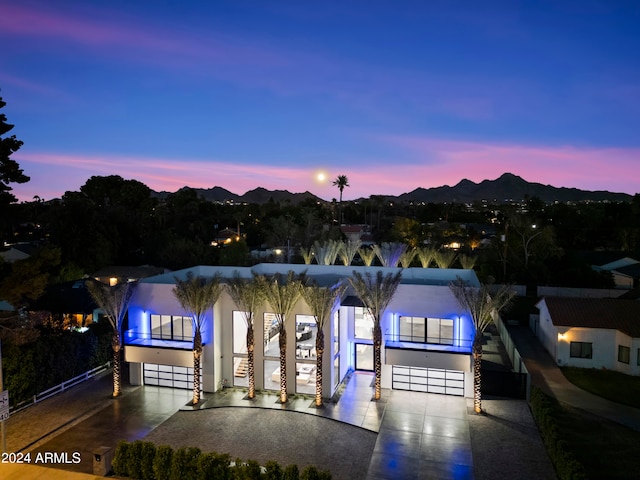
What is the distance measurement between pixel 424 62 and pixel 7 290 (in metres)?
25.4

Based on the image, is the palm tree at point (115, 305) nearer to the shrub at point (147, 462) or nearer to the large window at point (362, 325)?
the shrub at point (147, 462)

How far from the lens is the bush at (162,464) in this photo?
1282cm

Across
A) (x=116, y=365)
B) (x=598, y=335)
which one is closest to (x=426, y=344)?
(x=598, y=335)

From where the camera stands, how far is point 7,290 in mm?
18438

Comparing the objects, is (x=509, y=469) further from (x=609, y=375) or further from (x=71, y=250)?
(x=71, y=250)

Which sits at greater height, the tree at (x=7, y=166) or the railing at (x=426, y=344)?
the tree at (x=7, y=166)

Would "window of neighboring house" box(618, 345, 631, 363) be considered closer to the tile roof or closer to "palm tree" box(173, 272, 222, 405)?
the tile roof

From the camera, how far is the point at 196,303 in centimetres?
1927

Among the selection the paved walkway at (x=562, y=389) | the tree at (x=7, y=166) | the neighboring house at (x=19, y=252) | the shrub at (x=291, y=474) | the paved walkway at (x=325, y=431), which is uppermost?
the tree at (x=7, y=166)

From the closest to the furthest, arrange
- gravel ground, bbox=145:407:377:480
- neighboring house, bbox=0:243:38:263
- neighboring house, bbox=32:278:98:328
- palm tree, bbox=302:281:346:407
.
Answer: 1. gravel ground, bbox=145:407:377:480
2. palm tree, bbox=302:281:346:407
3. neighboring house, bbox=32:278:98:328
4. neighboring house, bbox=0:243:38:263

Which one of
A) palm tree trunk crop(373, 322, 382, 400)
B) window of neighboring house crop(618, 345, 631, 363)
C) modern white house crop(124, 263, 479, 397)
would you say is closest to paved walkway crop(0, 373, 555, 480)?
palm tree trunk crop(373, 322, 382, 400)

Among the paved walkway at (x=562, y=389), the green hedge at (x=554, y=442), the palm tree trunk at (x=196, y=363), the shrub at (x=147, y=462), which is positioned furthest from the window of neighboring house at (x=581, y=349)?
the shrub at (x=147, y=462)

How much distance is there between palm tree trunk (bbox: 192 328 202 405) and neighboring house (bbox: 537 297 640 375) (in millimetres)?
18035

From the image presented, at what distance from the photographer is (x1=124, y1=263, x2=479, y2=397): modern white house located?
2002 cm
